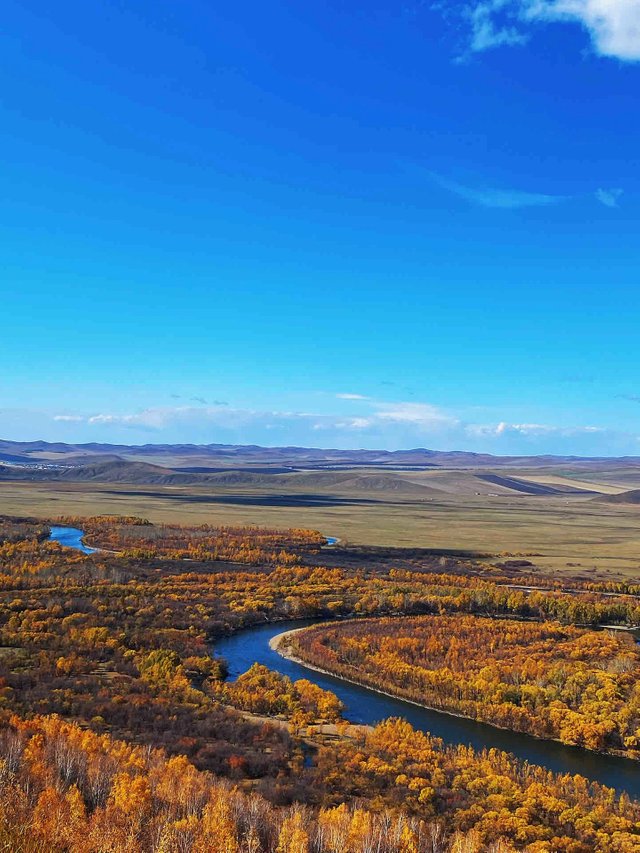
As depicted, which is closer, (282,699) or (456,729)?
(456,729)

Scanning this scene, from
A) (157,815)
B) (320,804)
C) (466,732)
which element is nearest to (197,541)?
(466,732)

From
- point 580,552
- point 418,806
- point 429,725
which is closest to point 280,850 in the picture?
point 418,806

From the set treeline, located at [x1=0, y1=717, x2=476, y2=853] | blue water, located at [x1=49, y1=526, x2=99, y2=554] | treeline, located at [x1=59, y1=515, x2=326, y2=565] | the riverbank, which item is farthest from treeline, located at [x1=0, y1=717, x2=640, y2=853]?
blue water, located at [x1=49, y1=526, x2=99, y2=554]

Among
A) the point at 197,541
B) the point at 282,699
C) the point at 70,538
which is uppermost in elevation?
the point at 282,699

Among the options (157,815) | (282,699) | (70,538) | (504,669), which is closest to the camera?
(157,815)

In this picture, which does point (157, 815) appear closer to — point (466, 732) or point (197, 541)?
point (466, 732)

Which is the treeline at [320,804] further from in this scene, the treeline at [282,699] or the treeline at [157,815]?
the treeline at [282,699]

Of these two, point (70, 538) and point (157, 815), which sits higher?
point (157, 815)

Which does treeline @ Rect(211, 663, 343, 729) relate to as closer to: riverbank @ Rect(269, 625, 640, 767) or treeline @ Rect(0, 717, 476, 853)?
riverbank @ Rect(269, 625, 640, 767)
